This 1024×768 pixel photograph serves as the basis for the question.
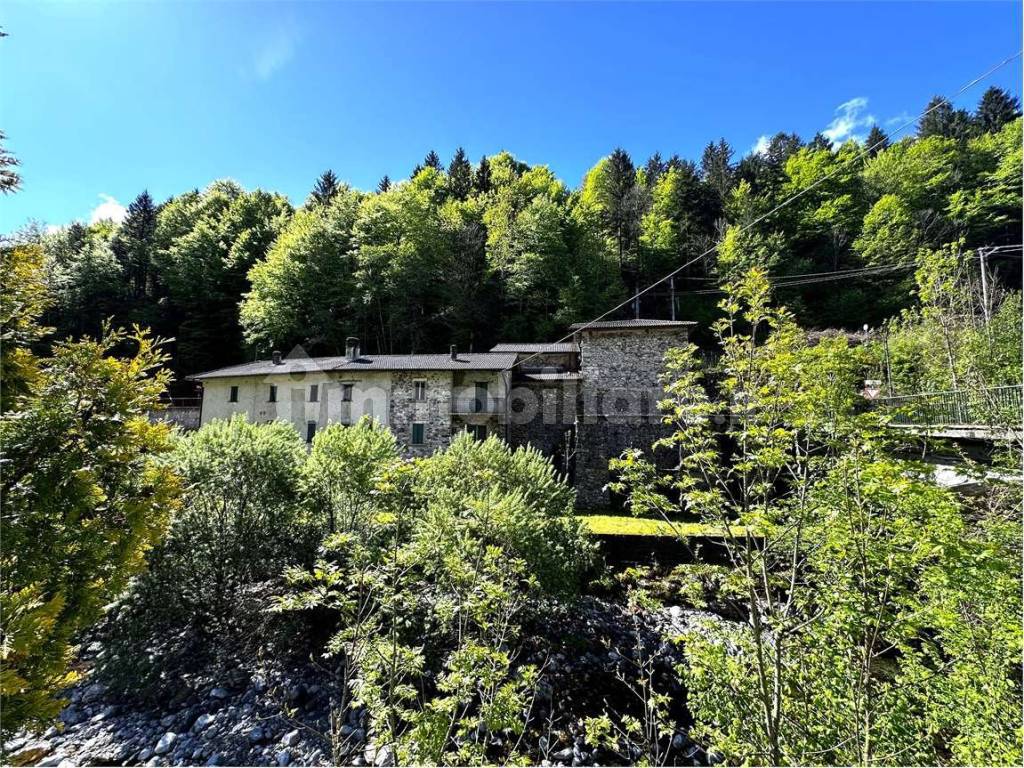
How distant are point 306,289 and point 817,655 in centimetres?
3561

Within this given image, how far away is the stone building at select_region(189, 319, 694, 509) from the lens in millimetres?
20891

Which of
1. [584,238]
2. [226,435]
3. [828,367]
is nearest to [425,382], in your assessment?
[226,435]

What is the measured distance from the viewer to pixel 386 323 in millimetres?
32656

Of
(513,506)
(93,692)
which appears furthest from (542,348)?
(93,692)

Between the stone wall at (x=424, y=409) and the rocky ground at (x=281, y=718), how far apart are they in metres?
13.0

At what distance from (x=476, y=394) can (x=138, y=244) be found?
40193 mm

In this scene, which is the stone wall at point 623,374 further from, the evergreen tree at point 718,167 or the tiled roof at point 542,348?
the evergreen tree at point 718,167

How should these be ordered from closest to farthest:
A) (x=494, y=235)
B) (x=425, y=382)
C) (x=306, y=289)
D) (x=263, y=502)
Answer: (x=263, y=502) → (x=425, y=382) → (x=306, y=289) → (x=494, y=235)

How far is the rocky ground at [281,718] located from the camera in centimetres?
598

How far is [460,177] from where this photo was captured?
145 ft

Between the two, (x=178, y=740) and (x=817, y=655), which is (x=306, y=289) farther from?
(x=817, y=655)

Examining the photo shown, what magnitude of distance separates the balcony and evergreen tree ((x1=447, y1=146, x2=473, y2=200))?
2963cm

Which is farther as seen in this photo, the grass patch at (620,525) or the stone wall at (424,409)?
the stone wall at (424,409)

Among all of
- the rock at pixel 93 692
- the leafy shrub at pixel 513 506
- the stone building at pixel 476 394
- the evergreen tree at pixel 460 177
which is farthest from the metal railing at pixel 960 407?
the evergreen tree at pixel 460 177
